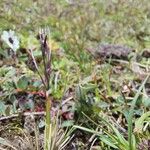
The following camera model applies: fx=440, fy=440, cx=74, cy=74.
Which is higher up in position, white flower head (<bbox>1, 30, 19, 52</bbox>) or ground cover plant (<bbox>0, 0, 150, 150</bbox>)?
white flower head (<bbox>1, 30, 19, 52</bbox>)

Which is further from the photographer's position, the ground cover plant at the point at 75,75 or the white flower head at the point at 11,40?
the white flower head at the point at 11,40

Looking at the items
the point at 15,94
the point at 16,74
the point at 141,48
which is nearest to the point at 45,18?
the point at 141,48

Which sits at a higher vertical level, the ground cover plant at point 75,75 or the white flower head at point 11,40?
the white flower head at point 11,40

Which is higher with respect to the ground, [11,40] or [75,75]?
[11,40]

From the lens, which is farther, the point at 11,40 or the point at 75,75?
the point at 75,75

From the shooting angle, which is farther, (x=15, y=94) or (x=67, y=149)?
(x=15, y=94)

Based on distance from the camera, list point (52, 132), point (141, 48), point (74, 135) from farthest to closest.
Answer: point (141, 48) → point (74, 135) → point (52, 132)

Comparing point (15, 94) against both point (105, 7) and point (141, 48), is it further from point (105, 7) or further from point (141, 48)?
point (105, 7)

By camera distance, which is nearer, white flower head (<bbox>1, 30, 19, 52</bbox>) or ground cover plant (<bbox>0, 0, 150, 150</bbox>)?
ground cover plant (<bbox>0, 0, 150, 150</bbox>)
